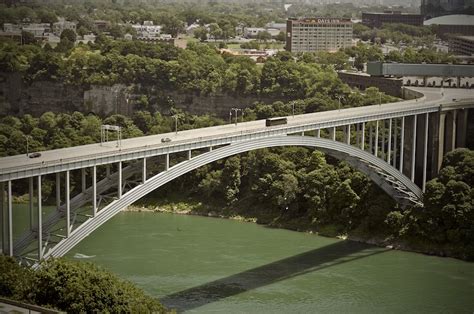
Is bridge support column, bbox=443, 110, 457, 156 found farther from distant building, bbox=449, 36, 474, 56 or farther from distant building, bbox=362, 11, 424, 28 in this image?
distant building, bbox=362, 11, 424, 28

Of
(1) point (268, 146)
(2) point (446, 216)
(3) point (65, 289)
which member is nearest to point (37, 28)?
(1) point (268, 146)

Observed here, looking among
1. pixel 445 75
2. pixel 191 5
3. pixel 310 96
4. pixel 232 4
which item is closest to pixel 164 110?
pixel 310 96

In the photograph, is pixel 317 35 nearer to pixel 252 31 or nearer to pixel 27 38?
pixel 252 31

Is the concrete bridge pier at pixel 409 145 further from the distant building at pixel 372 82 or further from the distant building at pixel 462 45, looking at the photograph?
the distant building at pixel 462 45

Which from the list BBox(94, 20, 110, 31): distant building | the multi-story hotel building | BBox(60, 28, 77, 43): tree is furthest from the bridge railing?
the multi-story hotel building

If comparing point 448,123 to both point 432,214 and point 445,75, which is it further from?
point 445,75

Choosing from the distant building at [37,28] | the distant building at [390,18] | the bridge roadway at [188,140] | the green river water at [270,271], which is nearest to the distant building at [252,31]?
the distant building at [390,18]

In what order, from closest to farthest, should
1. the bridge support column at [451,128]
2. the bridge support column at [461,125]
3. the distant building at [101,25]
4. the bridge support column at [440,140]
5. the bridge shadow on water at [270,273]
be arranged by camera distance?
the bridge shadow on water at [270,273] → the bridge support column at [440,140] → the bridge support column at [451,128] → the bridge support column at [461,125] → the distant building at [101,25]
